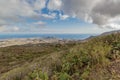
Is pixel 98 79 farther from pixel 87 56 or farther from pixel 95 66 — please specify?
pixel 87 56

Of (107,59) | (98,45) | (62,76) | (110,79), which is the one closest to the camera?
(110,79)

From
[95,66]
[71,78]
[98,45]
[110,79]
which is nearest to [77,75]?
[71,78]

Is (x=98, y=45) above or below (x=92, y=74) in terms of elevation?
above

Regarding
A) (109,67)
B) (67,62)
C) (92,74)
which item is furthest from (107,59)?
(67,62)

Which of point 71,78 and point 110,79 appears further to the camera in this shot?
point 71,78

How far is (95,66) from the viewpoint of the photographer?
20.1ft

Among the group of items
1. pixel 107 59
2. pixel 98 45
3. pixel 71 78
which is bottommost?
pixel 71 78

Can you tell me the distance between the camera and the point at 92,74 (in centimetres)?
583

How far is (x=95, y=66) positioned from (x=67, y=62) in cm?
110

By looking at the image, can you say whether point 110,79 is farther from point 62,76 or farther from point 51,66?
point 51,66

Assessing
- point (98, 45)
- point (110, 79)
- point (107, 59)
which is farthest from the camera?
point (98, 45)

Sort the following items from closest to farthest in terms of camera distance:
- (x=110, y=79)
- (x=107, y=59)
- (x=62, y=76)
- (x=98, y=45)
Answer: (x=110, y=79) < (x=62, y=76) < (x=107, y=59) < (x=98, y=45)

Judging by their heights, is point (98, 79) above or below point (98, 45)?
below

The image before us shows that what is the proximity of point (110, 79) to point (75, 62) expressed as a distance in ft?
5.09
